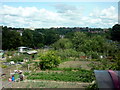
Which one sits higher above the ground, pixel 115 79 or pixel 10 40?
pixel 10 40

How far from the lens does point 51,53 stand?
627 cm

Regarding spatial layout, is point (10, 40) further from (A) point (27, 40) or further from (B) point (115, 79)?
(B) point (115, 79)

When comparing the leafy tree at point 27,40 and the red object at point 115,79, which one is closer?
the red object at point 115,79

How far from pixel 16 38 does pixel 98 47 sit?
852cm

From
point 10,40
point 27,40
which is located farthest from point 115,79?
point 27,40

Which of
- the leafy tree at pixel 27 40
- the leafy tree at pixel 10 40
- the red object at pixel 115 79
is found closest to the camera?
the red object at pixel 115 79

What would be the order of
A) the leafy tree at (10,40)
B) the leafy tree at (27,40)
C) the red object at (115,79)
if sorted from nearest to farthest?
the red object at (115,79) → the leafy tree at (10,40) → the leafy tree at (27,40)

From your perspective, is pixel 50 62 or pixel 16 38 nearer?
pixel 50 62

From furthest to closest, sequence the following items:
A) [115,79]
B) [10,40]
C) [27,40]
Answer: [27,40]
[10,40]
[115,79]

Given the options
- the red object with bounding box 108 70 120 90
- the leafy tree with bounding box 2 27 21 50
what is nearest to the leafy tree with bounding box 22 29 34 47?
the leafy tree with bounding box 2 27 21 50

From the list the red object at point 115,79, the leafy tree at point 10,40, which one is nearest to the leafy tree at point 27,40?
the leafy tree at point 10,40

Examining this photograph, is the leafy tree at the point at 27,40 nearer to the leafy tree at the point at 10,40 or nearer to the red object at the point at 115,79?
the leafy tree at the point at 10,40

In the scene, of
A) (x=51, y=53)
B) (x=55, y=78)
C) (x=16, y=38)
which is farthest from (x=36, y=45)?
(x=55, y=78)

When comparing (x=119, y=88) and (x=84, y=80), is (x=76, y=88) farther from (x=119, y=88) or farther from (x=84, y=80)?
(x=119, y=88)
